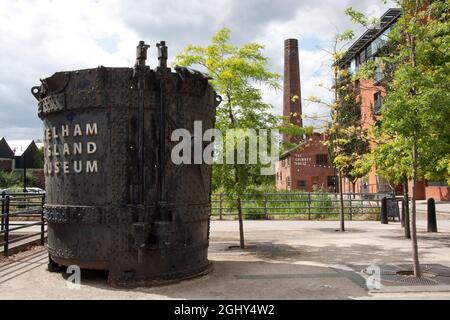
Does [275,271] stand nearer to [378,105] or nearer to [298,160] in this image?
[378,105]

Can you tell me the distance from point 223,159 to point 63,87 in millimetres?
4553

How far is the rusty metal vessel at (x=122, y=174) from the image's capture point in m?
6.66

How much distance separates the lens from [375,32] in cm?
905

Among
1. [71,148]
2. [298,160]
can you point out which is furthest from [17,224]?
[298,160]

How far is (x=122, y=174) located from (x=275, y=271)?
3.31 metres

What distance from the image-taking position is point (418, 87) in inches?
297

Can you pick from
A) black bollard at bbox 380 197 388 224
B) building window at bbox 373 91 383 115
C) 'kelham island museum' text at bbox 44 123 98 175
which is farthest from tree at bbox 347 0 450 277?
black bollard at bbox 380 197 388 224

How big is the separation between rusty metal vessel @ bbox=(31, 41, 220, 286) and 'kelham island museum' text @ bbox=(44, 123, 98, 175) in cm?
2

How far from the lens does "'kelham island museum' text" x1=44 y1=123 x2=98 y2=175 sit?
22.4 feet

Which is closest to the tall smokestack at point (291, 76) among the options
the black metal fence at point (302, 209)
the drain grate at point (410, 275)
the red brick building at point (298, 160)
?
the red brick building at point (298, 160)

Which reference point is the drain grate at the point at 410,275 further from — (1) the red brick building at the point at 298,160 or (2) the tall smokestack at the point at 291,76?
(1) the red brick building at the point at 298,160

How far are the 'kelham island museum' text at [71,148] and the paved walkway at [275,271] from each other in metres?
1.81

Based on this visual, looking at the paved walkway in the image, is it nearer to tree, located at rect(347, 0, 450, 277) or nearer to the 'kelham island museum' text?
tree, located at rect(347, 0, 450, 277)
